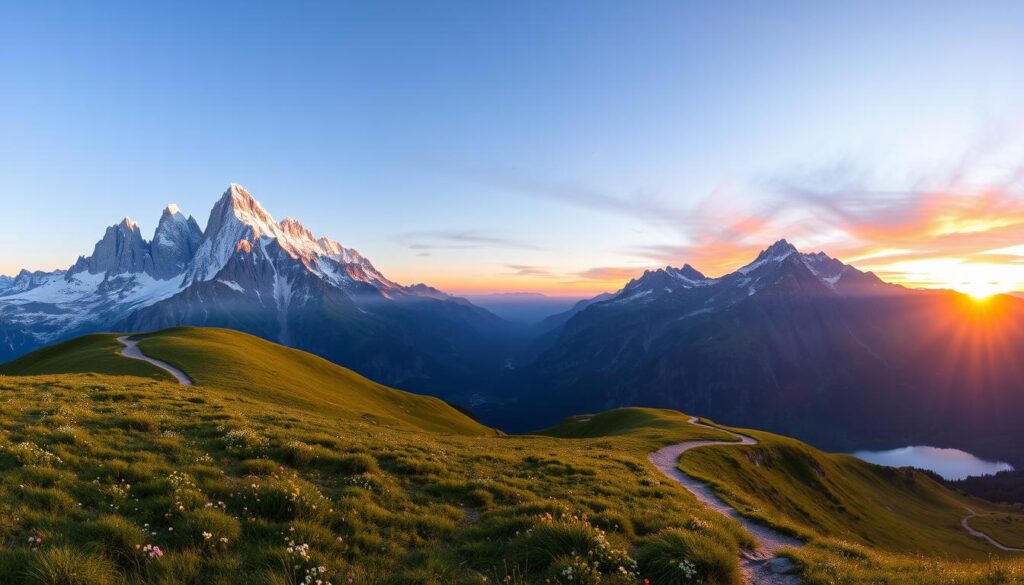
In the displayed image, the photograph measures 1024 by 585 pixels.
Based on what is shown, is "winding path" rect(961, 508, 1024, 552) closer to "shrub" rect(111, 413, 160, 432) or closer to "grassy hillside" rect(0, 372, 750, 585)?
"grassy hillside" rect(0, 372, 750, 585)

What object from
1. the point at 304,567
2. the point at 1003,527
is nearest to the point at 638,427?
the point at 304,567

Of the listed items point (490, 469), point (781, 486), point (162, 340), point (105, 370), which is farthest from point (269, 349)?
point (781, 486)

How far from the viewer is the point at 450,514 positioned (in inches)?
516

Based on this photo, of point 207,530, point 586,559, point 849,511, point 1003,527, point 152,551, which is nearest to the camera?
point 152,551

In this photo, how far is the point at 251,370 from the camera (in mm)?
53406

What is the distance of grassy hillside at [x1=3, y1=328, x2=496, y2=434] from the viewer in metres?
45.8

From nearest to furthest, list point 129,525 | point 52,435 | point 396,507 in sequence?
point 129,525 → point 396,507 → point 52,435

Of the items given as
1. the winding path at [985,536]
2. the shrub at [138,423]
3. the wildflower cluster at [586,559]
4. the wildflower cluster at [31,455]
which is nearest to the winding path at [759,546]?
the wildflower cluster at [586,559]

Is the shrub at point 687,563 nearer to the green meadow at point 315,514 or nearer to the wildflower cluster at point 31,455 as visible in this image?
the green meadow at point 315,514

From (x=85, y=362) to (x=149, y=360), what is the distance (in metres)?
6.57

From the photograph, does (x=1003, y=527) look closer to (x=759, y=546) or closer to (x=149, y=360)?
(x=759, y=546)

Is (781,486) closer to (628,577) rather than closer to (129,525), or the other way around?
(628,577)

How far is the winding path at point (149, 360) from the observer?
146 ft

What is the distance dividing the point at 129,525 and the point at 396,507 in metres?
6.20
